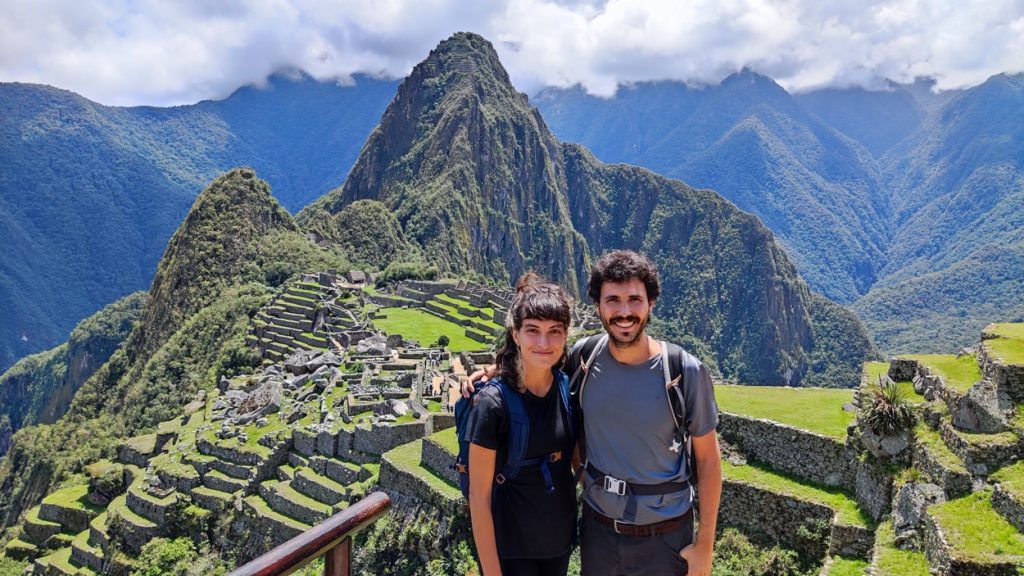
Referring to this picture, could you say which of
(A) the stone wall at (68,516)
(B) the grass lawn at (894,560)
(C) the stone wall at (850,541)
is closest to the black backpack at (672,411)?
(B) the grass lawn at (894,560)

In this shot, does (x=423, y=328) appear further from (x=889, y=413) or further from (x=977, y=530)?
(x=977, y=530)

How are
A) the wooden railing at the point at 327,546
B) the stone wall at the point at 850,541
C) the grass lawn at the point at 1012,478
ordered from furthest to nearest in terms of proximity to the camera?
1. the stone wall at the point at 850,541
2. the grass lawn at the point at 1012,478
3. the wooden railing at the point at 327,546

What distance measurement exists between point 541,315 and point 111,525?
82.6 ft

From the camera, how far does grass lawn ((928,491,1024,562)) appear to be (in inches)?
269

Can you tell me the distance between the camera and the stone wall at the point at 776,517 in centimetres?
999

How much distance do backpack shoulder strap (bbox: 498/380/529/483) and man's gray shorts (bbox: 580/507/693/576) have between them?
98 cm

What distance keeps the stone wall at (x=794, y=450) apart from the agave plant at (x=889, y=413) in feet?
2.61

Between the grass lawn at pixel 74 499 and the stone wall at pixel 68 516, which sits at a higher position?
the grass lawn at pixel 74 499

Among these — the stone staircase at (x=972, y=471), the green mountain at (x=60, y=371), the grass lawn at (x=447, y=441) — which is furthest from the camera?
the green mountain at (x=60, y=371)

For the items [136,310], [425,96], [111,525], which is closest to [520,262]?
[425,96]

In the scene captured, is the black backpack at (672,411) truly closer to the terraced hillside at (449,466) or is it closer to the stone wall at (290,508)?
the terraced hillside at (449,466)

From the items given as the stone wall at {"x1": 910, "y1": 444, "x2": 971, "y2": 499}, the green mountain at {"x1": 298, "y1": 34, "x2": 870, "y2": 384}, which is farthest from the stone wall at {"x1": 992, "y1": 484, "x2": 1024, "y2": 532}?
the green mountain at {"x1": 298, "y1": 34, "x2": 870, "y2": 384}

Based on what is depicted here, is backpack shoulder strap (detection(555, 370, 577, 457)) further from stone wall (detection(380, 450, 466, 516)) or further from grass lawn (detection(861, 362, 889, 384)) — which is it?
stone wall (detection(380, 450, 466, 516))

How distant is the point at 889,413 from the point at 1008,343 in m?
2.07
